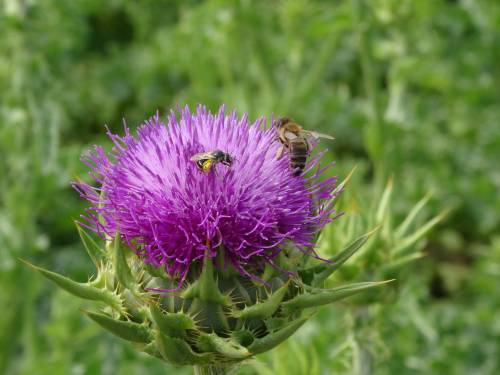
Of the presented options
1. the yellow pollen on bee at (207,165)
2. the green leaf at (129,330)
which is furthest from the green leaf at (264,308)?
the yellow pollen on bee at (207,165)

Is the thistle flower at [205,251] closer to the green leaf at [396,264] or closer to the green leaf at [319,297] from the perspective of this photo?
the green leaf at [319,297]

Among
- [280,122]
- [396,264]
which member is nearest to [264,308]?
[280,122]

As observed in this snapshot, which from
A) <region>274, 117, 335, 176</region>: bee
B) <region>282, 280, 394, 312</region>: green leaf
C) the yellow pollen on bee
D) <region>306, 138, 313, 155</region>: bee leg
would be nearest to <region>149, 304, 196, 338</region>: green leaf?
<region>282, 280, 394, 312</region>: green leaf

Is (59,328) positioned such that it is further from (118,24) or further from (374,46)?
(118,24)

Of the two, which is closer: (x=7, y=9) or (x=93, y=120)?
(x=7, y=9)

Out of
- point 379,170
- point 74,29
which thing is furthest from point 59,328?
point 74,29

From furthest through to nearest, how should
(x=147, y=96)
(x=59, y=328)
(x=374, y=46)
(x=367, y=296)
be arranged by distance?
(x=147, y=96), (x=374, y=46), (x=59, y=328), (x=367, y=296)

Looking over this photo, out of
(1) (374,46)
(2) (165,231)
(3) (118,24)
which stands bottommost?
(2) (165,231)
